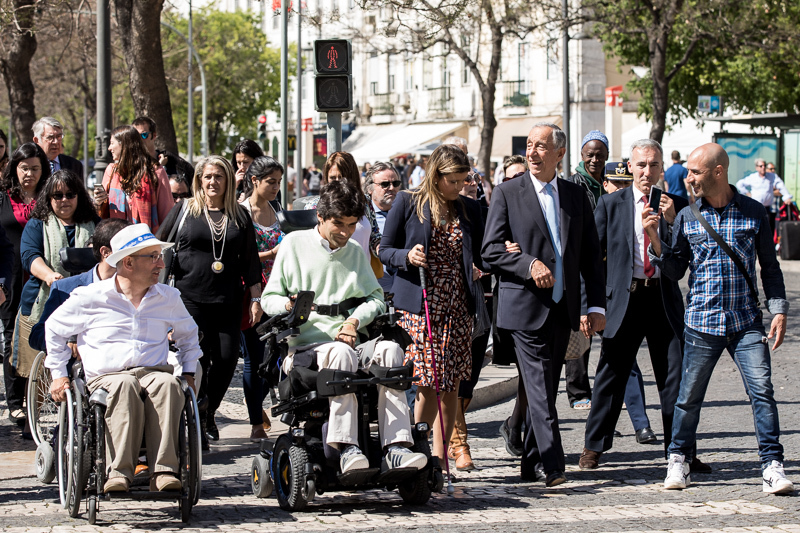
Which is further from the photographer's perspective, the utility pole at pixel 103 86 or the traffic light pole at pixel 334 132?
the utility pole at pixel 103 86

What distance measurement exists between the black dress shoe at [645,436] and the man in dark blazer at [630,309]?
769mm

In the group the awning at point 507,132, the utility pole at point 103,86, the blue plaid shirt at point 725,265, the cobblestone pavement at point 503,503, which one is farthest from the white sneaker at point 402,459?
the awning at point 507,132

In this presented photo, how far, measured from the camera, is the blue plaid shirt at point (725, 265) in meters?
6.56

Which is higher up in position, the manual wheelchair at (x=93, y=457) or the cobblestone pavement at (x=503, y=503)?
the manual wheelchair at (x=93, y=457)

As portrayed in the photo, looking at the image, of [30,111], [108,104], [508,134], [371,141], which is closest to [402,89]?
[371,141]

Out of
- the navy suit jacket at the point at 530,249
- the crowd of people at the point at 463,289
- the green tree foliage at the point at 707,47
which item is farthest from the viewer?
the green tree foliage at the point at 707,47

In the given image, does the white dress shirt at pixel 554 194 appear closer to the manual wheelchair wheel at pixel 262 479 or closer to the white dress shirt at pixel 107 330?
the manual wheelchair wheel at pixel 262 479

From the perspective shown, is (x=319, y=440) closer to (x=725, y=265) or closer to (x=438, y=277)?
(x=438, y=277)

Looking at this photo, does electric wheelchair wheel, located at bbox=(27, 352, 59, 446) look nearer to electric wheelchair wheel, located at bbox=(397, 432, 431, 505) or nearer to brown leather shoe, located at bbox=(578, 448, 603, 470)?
electric wheelchair wheel, located at bbox=(397, 432, 431, 505)

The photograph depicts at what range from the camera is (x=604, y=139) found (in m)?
9.04

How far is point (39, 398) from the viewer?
7.11 m

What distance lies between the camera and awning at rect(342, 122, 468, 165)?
5453 centimetres

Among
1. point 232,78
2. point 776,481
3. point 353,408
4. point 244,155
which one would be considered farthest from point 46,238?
point 232,78

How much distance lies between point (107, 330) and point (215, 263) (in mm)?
1747
